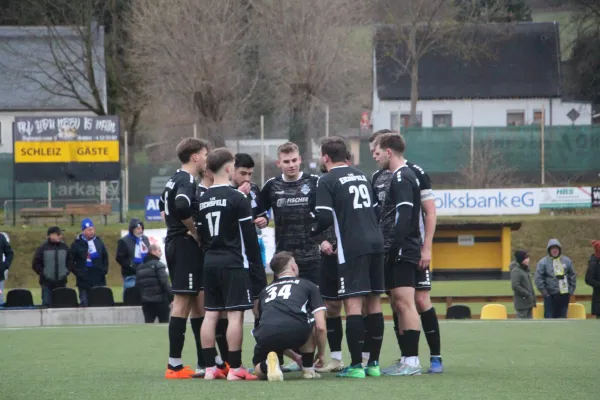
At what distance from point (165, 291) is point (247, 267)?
9.02 m

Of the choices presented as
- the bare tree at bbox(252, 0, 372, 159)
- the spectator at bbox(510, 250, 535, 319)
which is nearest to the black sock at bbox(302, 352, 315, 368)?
the spectator at bbox(510, 250, 535, 319)

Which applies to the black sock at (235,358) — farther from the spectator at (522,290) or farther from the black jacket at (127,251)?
the black jacket at (127,251)

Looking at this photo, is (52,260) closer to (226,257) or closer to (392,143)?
(226,257)

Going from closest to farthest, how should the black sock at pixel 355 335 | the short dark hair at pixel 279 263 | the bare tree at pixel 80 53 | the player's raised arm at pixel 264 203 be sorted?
the black sock at pixel 355 335 → the short dark hair at pixel 279 263 → the player's raised arm at pixel 264 203 → the bare tree at pixel 80 53

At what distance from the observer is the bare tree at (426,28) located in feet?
161

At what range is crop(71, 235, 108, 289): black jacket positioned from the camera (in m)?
20.3

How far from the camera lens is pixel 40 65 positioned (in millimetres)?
49406

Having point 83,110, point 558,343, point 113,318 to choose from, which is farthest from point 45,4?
point 558,343

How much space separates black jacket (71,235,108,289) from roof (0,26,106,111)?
25701 millimetres

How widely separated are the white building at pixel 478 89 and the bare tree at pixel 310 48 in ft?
55.7

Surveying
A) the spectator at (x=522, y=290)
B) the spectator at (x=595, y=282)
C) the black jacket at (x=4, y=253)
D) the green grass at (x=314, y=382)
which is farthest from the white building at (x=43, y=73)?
the green grass at (x=314, y=382)

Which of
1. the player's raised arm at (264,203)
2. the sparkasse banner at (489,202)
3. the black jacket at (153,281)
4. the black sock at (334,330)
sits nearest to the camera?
the black sock at (334,330)

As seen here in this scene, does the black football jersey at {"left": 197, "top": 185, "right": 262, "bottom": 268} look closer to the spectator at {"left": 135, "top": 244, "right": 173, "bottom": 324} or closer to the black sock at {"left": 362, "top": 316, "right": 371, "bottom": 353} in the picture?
the black sock at {"left": 362, "top": 316, "right": 371, "bottom": 353}

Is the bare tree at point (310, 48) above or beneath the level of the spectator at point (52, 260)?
above
